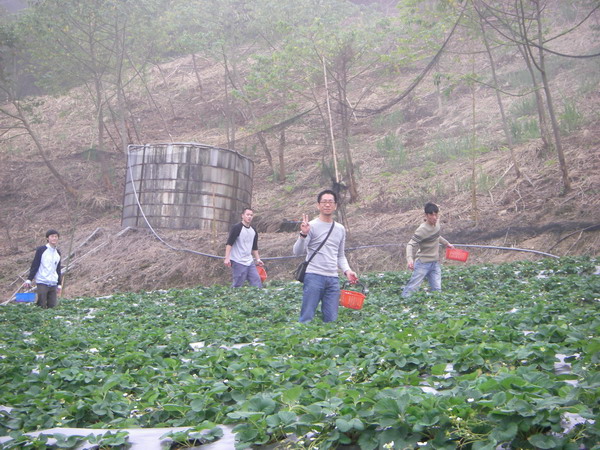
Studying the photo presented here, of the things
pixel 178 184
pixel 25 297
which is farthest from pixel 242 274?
pixel 178 184

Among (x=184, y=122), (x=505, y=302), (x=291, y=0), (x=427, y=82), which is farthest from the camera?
(x=184, y=122)

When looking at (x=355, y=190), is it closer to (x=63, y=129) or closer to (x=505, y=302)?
(x=505, y=302)

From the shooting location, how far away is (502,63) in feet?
112

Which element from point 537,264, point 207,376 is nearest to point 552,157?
point 537,264

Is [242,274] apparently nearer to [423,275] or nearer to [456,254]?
[423,275]

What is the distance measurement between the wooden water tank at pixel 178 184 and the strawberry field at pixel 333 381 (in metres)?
14.1

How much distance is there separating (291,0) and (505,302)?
28.5 meters

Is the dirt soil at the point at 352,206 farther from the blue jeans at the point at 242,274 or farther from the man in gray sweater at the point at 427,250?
the man in gray sweater at the point at 427,250

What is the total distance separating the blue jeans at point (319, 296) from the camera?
25.3 ft

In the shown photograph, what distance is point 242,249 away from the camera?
1245 centimetres

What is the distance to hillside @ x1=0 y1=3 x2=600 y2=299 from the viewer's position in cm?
1853

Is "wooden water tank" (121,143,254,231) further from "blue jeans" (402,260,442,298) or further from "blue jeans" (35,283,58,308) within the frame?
"blue jeans" (402,260,442,298)

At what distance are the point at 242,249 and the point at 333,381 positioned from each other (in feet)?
27.9

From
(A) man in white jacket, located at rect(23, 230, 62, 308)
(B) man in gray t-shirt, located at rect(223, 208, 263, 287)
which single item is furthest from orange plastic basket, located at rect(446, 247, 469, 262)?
(A) man in white jacket, located at rect(23, 230, 62, 308)
